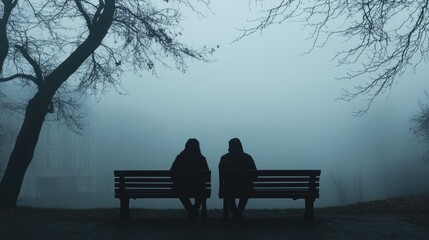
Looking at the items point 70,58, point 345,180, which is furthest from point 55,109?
point 345,180

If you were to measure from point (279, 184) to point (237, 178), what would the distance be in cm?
74

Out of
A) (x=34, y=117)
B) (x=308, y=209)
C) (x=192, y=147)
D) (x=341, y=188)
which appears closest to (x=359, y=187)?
(x=341, y=188)

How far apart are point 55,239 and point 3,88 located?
14.6 m

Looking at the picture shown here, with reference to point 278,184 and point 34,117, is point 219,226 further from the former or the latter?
point 34,117

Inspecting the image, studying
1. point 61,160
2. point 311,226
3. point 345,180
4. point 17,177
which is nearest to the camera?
point 311,226

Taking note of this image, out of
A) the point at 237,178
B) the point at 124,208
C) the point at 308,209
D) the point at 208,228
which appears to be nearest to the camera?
the point at 208,228

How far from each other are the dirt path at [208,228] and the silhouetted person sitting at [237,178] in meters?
0.32

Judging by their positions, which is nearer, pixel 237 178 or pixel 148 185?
pixel 237 178

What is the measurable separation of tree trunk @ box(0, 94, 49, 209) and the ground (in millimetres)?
3084

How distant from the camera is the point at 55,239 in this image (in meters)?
8.64

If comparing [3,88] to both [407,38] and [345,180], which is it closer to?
[407,38]

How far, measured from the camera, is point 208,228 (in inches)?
385

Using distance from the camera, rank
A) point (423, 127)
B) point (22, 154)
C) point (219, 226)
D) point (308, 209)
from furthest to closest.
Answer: point (423, 127) < point (22, 154) < point (308, 209) < point (219, 226)

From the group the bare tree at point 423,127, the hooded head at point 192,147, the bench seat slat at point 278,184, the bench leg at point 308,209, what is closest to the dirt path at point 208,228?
the bench leg at point 308,209
